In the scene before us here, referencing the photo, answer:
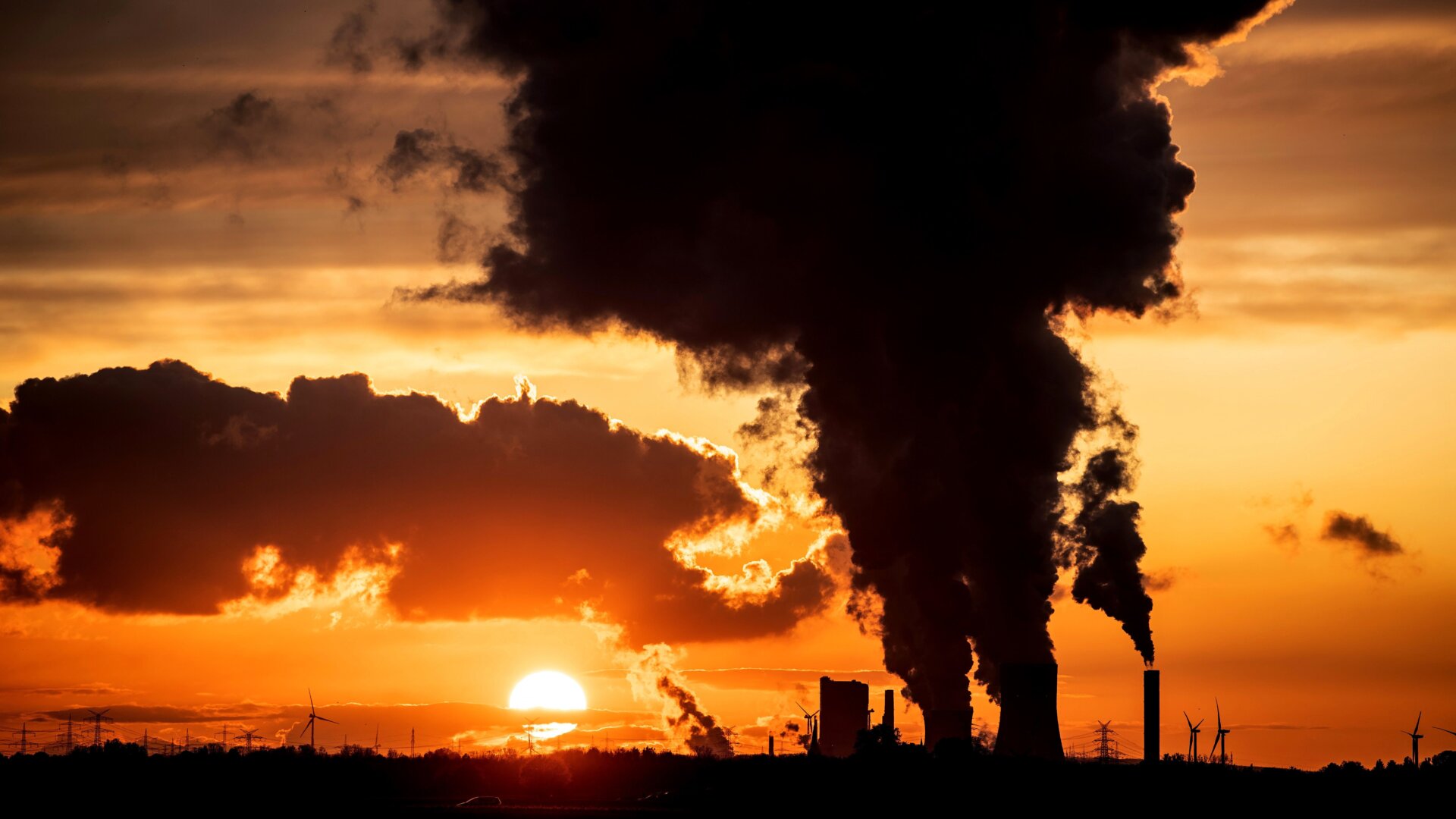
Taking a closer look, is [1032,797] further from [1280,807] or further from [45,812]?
[45,812]

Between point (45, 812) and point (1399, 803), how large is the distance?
150 meters

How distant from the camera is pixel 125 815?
187375mm

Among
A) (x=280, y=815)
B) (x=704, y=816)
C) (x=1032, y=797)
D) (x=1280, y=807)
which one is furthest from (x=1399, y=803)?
(x=280, y=815)

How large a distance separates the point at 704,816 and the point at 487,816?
23.2m

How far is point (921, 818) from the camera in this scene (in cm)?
19225

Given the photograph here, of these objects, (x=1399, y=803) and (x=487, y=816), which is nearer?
(x=487, y=816)

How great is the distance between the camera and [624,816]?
17812cm

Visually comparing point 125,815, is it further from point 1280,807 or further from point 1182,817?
point 1280,807

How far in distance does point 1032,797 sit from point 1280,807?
27.2 m

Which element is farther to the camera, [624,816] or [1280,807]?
[1280,807]

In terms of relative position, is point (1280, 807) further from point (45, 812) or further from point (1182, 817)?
point (45, 812)

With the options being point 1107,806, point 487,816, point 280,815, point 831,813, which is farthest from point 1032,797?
point 280,815

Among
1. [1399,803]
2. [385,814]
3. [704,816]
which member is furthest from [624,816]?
[1399,803]

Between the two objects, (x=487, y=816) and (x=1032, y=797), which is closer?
(x=487, y=816)
